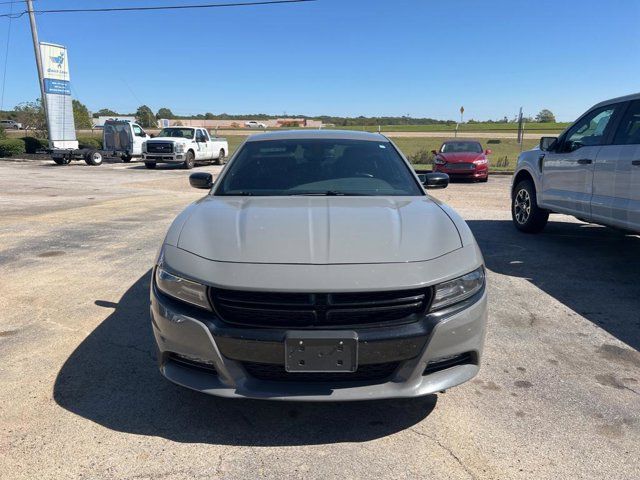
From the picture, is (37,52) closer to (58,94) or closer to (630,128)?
(58,94)

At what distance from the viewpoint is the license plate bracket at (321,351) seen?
7.82ft

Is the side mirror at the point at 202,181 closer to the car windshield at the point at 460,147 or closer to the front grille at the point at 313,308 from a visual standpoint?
the front grille at the point at 313,308

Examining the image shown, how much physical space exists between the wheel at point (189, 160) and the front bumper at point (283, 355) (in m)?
21.3

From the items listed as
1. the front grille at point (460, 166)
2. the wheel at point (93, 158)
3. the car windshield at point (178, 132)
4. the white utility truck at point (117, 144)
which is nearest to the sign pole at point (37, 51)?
the white utility truck at point (117, 144)

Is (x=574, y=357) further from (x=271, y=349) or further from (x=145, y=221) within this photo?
(x=145, y=221)

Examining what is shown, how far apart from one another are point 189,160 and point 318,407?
21.5m

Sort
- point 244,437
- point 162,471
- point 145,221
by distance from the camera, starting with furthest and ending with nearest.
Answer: point 145,221 → point 244,437 → point 162,471

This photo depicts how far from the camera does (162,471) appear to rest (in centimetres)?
241

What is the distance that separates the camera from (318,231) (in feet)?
9.43

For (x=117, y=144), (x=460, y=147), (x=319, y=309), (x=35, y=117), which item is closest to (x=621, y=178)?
(x=319, y=309)

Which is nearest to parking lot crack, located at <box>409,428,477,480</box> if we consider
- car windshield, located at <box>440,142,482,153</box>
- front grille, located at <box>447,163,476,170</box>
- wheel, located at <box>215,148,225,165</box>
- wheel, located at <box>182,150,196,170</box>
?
front grille, located at <box>447,163,476,170</box>

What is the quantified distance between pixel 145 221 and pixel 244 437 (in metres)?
7.19

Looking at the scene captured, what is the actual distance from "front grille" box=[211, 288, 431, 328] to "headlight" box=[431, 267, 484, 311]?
0.11m

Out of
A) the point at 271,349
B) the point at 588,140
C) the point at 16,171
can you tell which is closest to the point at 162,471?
the point at 271,349
